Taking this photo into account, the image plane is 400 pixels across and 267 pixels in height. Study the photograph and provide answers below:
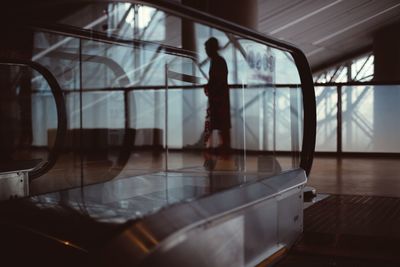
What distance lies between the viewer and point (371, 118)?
10.5 metres

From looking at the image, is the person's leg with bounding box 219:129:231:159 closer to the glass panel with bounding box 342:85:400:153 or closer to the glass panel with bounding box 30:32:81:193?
the glass panel with bounding box 30:32:81:193

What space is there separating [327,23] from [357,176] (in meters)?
8.70

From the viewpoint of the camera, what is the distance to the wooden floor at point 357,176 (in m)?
5.66

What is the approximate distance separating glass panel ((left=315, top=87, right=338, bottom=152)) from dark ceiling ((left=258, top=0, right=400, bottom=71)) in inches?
98.1

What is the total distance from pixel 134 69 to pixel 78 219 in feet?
41.5

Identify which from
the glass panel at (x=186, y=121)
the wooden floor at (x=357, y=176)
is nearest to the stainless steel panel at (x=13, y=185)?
the wooden floor at (x=357, y=176)

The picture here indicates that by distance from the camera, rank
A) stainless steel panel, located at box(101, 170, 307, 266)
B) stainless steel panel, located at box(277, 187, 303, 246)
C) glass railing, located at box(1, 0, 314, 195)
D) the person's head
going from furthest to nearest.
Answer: glass railing, located at box(1, 0, 314, 195), the person's head, stainless steel panel, located at box(277, 187, 303, 246), stainless steel panel, located at box(101, 170, 307, 266)

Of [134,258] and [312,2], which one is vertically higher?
[312,2]

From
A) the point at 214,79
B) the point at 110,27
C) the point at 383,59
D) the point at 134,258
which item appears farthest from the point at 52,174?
the point at 383,59

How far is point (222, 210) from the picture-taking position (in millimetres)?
2510

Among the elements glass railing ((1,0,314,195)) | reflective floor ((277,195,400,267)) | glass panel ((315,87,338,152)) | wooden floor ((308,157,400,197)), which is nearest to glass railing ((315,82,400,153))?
glass panel ((315,87,338,152))

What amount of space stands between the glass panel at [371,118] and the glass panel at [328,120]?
0.67ft

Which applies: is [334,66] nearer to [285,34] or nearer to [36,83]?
[285,34]

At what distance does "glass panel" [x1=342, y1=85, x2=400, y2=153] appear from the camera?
1018 cm
